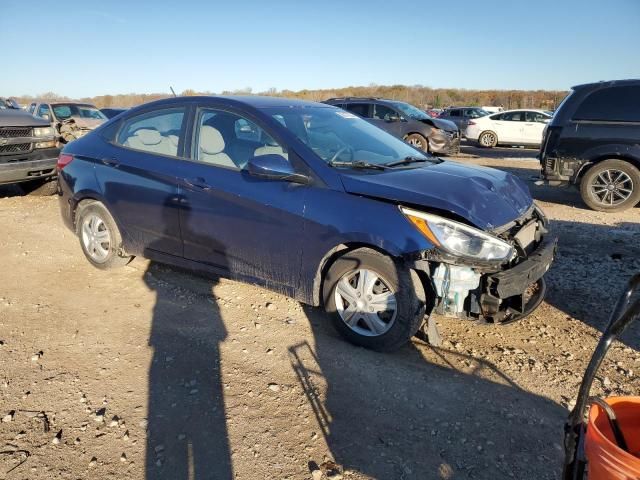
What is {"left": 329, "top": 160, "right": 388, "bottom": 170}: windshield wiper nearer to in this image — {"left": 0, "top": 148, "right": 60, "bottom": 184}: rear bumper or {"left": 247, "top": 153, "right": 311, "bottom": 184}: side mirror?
{"left": 247, "top": 153, "right": 311, "bottom": 184}: side mirror

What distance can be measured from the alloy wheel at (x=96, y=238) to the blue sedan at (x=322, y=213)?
0.11 metres

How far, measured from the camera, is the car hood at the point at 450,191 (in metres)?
3.16

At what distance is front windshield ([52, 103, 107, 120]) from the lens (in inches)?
619

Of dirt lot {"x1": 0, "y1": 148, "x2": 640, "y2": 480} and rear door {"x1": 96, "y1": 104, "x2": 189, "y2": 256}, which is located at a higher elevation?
rear door {"x1": 96, "y1": 104, "x2": 189, "y2": 256}

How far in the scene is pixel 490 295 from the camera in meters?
3.10

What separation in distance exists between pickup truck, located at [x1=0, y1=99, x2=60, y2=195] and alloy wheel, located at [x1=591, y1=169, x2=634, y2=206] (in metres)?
8.95

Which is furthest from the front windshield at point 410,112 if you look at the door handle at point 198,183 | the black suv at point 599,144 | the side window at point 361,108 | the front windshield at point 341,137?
the door handle at point 198,183

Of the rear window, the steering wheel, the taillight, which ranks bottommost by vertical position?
the taillight

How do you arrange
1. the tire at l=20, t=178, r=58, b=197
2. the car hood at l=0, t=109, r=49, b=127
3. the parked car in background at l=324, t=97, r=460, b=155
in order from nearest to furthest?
the car hood at l=0, t=109, r=49, b=127 → the tire at l=20, t=178, r=58, b=197 → the parked car in background at l=324, t=97, r=460, b=155

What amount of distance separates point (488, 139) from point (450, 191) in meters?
15.3

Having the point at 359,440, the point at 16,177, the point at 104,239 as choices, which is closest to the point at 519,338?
the point at 359,440

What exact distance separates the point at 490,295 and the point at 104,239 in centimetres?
374

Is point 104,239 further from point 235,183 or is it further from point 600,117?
point 600,117

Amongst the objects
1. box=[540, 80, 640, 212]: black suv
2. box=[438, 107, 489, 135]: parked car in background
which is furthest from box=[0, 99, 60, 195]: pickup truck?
box=[438, 107, 489, 135]: parked car in background
